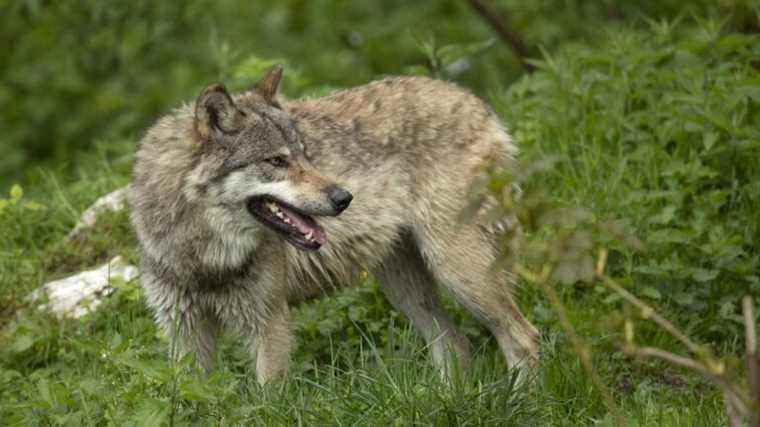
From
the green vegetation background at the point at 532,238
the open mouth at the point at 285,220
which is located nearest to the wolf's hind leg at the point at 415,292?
the green vegetation background at the point at 532,238

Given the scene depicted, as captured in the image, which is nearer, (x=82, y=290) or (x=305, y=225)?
(x=305, y=225)

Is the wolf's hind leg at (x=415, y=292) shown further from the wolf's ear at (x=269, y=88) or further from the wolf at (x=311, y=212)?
the wolf's ear at (x=269, y=88)

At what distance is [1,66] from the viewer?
35.1ft

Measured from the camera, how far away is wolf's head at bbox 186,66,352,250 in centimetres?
524

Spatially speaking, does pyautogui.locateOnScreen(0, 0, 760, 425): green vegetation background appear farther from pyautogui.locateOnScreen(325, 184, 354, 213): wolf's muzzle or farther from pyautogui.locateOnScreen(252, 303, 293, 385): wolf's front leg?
pyautogui.locateOnScreen(325, 184, 354, 213): wolf's muzzle

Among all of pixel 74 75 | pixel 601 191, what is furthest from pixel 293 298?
pixel 74 75

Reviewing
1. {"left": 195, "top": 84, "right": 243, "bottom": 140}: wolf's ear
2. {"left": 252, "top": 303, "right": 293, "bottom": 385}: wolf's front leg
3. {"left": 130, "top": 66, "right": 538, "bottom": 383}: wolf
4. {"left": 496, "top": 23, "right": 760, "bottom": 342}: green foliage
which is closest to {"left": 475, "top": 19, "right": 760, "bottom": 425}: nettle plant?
{"left": 496, "top": 23, "right": 760, "bottom": 342}: green foliage

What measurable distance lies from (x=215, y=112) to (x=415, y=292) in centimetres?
164

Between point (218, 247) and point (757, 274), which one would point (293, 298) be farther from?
point (757, 274)

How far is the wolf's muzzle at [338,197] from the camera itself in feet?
17.1

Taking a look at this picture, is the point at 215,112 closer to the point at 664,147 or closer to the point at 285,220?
the point at 285,220

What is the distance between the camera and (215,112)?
529cm

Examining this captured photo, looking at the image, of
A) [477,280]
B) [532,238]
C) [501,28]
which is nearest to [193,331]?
[477,280]

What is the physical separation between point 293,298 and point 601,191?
82.4 inches
